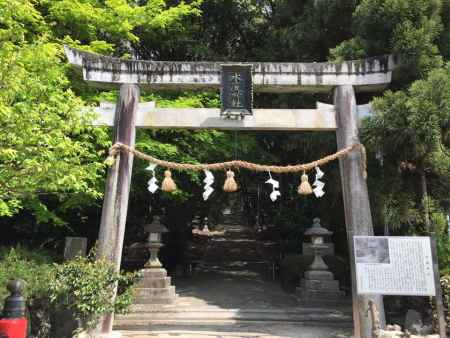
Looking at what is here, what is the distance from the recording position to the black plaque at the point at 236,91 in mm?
7125

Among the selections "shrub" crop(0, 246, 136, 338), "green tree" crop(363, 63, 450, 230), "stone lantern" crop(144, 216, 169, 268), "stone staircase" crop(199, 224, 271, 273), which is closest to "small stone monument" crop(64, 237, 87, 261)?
"shrub" crop(0, 246, 136, 338)

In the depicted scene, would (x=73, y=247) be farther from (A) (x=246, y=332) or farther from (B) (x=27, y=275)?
(A) (x=246, y=332)

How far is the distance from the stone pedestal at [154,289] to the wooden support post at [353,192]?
17.0 feet

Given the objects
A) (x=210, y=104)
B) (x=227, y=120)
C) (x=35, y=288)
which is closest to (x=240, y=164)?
(x=227, y=120)

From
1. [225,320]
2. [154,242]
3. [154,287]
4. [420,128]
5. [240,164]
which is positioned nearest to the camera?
[420,128]

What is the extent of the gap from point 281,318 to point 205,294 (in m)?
3.14

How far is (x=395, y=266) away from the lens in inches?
214

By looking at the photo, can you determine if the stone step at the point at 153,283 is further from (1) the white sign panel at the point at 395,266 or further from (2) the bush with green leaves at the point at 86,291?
(1) the white sign panel at the point at 395,266

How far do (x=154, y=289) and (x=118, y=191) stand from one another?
4143mm

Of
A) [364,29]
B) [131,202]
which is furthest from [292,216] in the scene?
[364,29]

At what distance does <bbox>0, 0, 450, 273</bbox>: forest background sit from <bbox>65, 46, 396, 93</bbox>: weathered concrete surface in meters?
0.54

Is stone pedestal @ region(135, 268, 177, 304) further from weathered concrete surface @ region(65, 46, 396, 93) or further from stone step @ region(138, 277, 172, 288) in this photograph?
weathered concrete surface @ region(65, 46, 396, 93)

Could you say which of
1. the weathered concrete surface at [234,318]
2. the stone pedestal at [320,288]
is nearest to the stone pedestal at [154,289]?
the weathered concrete surface at [234,318]

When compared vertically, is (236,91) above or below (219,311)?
above
